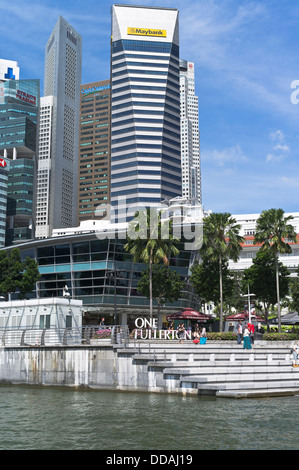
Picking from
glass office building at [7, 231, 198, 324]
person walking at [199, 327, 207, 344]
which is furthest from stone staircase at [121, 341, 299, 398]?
glass office building at [7, 231, 198, 324]

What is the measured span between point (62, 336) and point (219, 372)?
13.5m


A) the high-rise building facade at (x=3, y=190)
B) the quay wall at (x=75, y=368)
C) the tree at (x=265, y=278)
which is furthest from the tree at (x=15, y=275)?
the high-rise building facade at (x=3, y=190)

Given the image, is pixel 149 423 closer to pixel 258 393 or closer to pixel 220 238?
pixel 258 393

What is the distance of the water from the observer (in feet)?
49.6

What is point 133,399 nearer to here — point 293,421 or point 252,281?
point 293,421

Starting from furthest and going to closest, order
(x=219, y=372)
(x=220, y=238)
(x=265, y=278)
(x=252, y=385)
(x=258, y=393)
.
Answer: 1. (x=265, y=278)
2. (x=220, y=238)
3. (x=219, y=372)
4. (x=252, y=385)
5. (x=258, y=393)

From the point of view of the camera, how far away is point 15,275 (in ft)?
204

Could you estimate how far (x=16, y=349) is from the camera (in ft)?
112

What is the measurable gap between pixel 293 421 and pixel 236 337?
23.6 m

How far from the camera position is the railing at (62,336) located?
3103 centimetres

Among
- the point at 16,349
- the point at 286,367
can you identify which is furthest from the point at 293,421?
the point at 16,349

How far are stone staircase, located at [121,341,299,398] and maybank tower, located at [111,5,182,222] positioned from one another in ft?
507

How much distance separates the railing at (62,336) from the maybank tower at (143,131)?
14691cm

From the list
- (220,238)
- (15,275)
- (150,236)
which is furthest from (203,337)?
(15,275)
